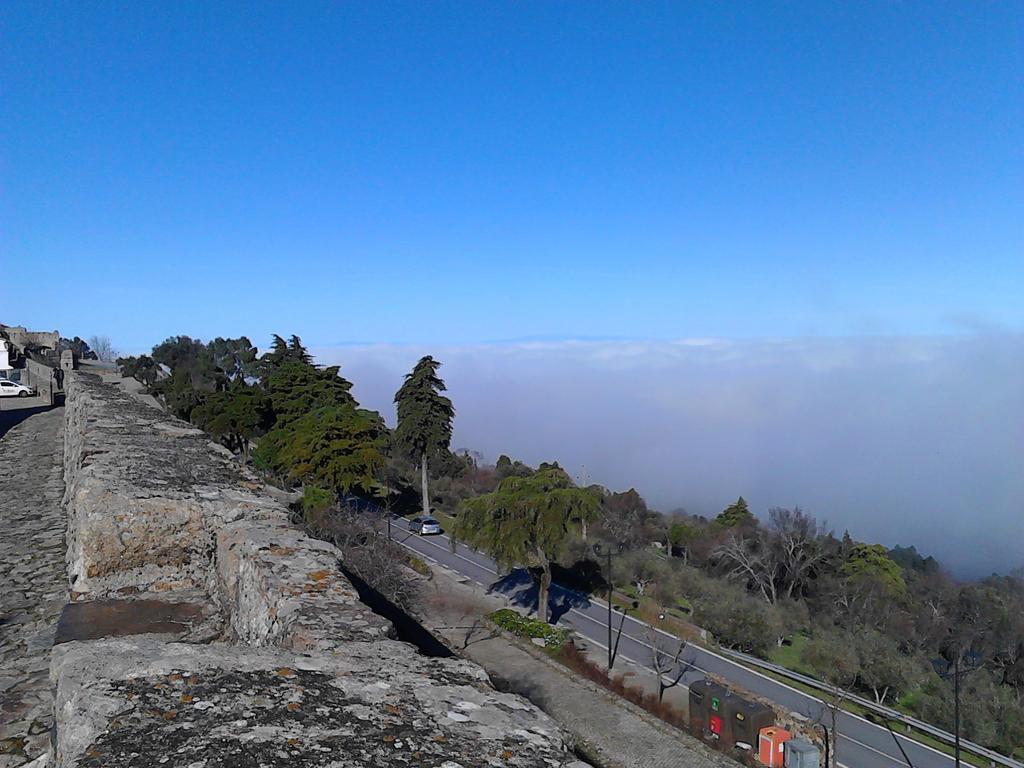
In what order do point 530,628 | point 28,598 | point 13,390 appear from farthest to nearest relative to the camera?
point 13,390 < point 530,628 < point 28,598

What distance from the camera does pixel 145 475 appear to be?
4742mm

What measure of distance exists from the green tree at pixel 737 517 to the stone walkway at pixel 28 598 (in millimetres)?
37336

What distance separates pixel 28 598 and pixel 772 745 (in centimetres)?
1441

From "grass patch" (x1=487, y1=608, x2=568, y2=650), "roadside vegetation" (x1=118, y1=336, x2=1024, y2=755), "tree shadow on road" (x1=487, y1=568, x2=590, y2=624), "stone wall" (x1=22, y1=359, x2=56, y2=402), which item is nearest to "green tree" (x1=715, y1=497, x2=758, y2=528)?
"roadside vegetation" (x1=118, y1=336, x2=1024, y2=755)

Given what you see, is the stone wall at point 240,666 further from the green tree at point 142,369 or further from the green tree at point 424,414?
the green tree at point 142,369

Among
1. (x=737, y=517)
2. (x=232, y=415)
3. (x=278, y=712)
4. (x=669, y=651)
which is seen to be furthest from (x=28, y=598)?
(x=737, y=517)

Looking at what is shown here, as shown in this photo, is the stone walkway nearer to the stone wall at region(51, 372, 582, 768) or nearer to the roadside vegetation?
the stone wall at region(51, 372, 582, 768)

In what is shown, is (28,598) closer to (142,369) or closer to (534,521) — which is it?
(534,521)

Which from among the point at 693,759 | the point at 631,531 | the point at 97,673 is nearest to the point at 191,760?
the point at 97,673

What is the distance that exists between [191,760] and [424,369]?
32.0m

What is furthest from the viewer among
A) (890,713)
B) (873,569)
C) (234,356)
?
(234,356)

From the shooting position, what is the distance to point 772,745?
558 inches

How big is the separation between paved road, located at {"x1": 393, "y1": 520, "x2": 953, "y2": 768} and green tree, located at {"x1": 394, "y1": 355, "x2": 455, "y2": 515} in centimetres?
427

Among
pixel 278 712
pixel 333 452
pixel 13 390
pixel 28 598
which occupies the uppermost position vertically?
pixel 13 390
